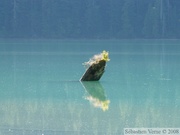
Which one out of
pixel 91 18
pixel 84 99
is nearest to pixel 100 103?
pixel 84 99

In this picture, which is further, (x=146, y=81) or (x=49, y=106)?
(x=146, y=81)

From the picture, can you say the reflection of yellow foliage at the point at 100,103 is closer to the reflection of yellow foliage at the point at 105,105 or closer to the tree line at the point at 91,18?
the reflection of yellow foliage at the point at 105,105

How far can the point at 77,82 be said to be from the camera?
92.3 ft

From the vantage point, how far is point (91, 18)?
109m

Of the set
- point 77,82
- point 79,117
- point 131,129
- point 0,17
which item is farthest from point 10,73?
point 0,17

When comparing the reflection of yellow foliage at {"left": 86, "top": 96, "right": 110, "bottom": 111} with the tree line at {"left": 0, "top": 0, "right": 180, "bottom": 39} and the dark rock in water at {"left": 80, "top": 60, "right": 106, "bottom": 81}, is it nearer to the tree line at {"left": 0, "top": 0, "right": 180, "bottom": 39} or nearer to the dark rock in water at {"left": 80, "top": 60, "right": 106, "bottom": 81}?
the dark rock in water at {"left": 80, "top": 60, "right": 106, "bottom": 81}

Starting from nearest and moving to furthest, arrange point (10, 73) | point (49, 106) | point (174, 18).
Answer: point (49, 106), point (10, 73), point (174, 18)

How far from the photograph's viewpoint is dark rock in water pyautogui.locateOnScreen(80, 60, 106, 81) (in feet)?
91.6

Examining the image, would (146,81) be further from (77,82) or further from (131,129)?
(131,129)

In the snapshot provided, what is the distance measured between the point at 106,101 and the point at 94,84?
224 inches

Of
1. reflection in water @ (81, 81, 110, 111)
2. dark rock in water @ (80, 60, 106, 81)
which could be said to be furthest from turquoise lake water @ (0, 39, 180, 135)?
dark rock in water @ (80, 60, 106, 81)

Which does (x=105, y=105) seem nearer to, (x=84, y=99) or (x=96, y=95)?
(x=84, y=99)

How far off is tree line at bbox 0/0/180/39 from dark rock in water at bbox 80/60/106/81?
7087 centimetres

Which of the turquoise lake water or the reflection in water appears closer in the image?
the turquoise lake water
